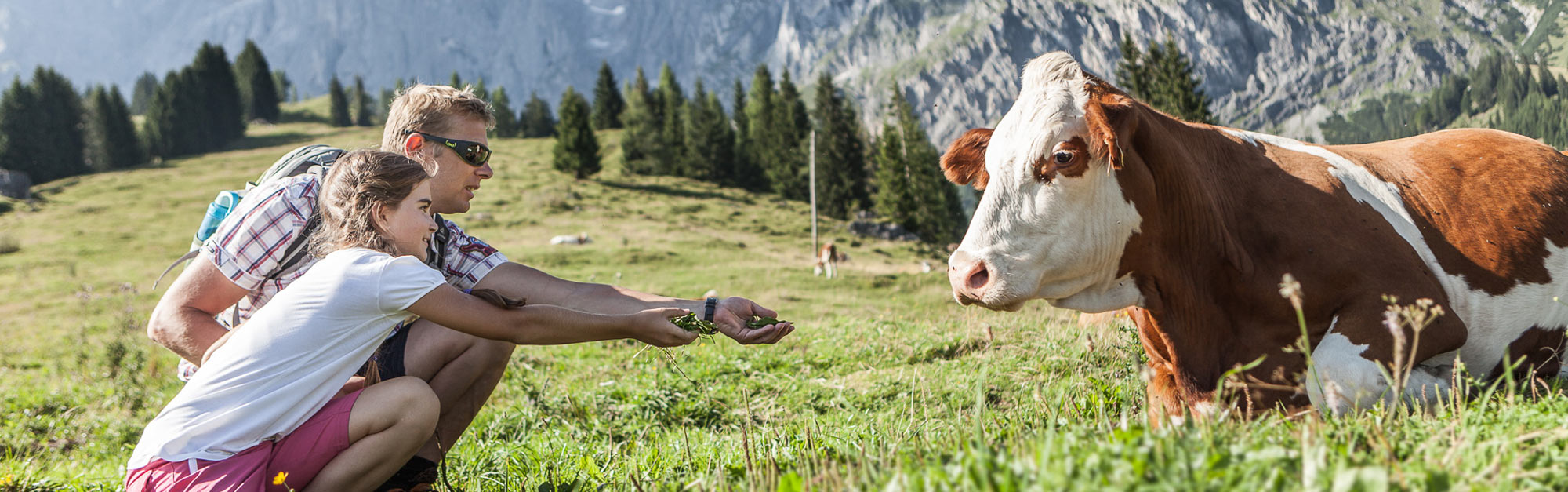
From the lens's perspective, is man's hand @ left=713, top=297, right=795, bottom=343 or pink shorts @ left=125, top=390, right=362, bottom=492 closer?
pink shorts @ left=125, top=390, right=362, bottom=492

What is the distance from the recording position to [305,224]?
11.9 ft

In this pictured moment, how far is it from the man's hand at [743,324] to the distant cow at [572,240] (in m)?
31.9

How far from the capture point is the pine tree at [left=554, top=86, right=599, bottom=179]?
60438 millimetres

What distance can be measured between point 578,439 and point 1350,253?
12.5ft

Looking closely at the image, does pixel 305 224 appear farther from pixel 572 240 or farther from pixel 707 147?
pixel 707 147

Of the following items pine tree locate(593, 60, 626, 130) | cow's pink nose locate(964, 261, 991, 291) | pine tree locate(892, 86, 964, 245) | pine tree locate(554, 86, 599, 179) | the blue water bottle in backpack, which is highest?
pine tree locate(593, 60, 626, 130)

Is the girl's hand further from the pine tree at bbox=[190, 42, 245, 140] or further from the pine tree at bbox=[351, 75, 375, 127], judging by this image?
the pine tree at bbox=[351, 75, 375, 127]

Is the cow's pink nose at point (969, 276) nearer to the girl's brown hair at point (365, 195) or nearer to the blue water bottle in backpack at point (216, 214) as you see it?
the girl's brown hair at point (365, 195)

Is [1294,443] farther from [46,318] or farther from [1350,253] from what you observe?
[46,318]

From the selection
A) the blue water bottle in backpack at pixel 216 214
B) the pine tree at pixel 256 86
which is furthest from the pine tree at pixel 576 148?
the blue water bottle in backpack at pixel 216 214

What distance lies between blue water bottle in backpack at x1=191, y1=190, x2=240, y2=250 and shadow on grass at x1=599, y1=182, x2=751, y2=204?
173ft

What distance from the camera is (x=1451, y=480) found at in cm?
164

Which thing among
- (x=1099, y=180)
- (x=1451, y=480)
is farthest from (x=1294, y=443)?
(x=1099, y=180)

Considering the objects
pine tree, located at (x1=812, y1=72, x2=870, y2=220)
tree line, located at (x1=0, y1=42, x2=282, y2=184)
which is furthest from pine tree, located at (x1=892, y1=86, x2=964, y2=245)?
tree line, located at (x1=0, y1=42, x2=282, y2=184)
